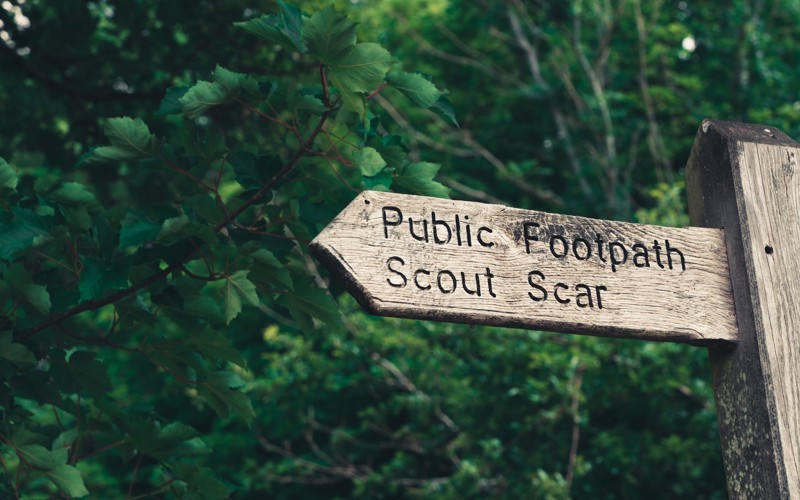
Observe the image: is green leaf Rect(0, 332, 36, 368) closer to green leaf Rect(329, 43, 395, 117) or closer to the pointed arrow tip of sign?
the pointed arrow tip of sign

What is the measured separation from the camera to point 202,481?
2.46 metres

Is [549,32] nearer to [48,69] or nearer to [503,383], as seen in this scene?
[503,383]

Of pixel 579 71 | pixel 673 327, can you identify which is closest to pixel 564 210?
pixel 579 71

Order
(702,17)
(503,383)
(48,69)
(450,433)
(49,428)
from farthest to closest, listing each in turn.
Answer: (702,17)
(450,433)
(503,383)
(48,69)
(49,428)

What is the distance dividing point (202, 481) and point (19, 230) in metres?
0.77

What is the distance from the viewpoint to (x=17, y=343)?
221 centimetres

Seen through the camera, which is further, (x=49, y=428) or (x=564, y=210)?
(x=564, y=210)

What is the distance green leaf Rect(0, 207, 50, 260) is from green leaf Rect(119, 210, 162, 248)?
180 millimetres

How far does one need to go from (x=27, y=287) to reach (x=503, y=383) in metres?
6.10

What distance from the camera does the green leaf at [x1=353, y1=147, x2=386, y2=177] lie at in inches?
84.6

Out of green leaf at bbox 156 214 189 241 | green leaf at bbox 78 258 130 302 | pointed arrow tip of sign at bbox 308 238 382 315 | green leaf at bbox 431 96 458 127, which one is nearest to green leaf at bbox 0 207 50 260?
green leaf at bbox 78 258 130 302

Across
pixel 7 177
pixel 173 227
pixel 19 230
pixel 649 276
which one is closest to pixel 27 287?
pixel 19 230

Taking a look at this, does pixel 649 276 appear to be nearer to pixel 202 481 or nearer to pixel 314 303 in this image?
pixel 314 303

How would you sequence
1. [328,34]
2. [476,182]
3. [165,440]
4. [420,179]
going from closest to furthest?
[328,34]
[420,179]
[165,440]
[476,182]
